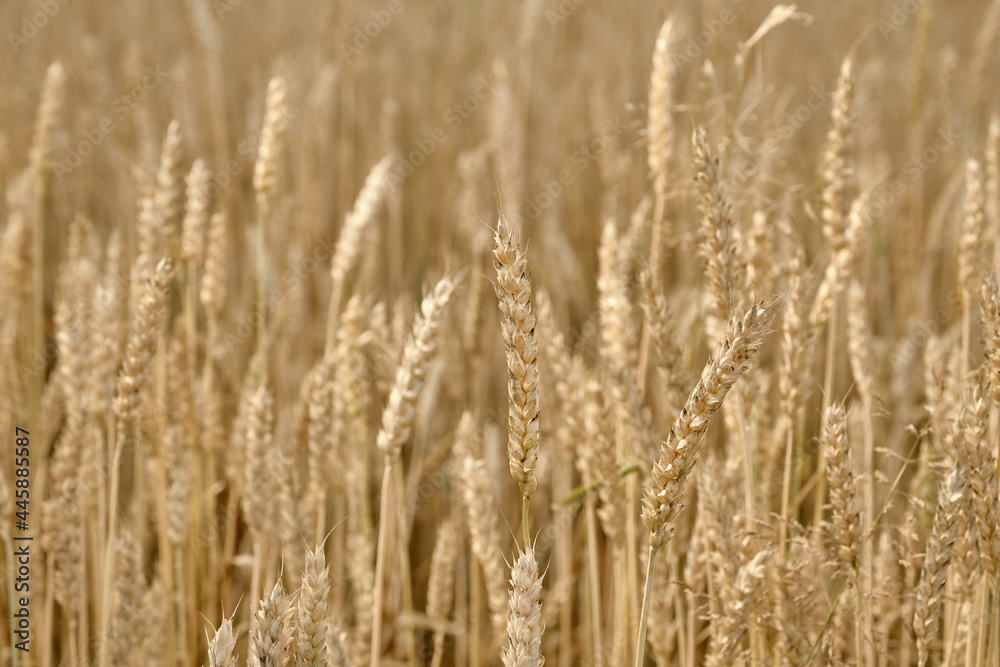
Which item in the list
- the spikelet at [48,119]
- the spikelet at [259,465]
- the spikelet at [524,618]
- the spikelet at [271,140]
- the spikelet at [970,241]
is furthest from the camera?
the spikelet at [48,119]

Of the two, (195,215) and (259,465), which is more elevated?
(195,215)

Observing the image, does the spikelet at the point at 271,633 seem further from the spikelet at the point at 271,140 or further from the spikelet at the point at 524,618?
the spikelet at the point at 271,140

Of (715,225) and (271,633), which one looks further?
(715,225)

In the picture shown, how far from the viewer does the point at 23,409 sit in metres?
1.69

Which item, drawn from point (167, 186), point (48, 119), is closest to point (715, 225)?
point (167, 186)

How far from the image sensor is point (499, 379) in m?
2.65

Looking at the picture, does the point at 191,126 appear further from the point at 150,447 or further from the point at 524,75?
the point at 150,447

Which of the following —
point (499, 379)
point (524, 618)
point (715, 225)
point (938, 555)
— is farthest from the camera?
point (499, 379)

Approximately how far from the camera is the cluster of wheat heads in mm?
1056

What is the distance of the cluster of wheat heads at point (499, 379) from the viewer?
3.46 feet
